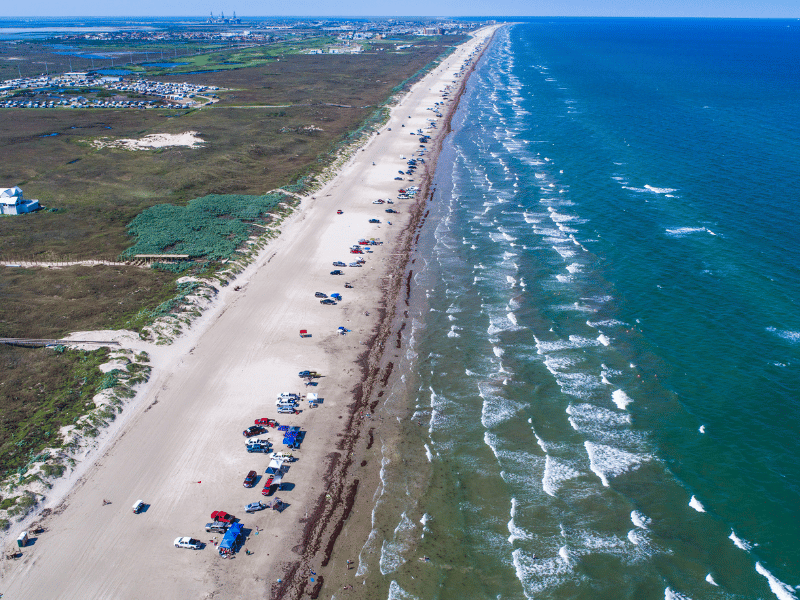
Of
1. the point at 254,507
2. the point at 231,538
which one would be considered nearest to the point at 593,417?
the point at 254,507

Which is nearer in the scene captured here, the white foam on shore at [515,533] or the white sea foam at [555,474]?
the white foam on shore at [515,533]

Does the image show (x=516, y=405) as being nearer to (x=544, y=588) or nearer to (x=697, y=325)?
(x=544, y=588)

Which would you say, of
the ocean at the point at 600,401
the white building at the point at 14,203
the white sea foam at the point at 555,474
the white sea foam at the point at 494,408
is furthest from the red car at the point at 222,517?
the white building at the point at 14,203

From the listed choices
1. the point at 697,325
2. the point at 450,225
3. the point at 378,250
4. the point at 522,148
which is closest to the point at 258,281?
the point at 378,250

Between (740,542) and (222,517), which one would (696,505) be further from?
(222,517)

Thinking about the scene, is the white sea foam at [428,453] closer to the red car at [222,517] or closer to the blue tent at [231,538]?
the blue tent at [231,538]

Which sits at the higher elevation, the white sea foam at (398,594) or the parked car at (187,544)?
the parked car at (187,544)

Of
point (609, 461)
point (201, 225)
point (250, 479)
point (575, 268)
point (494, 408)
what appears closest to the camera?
point (250, 479)
